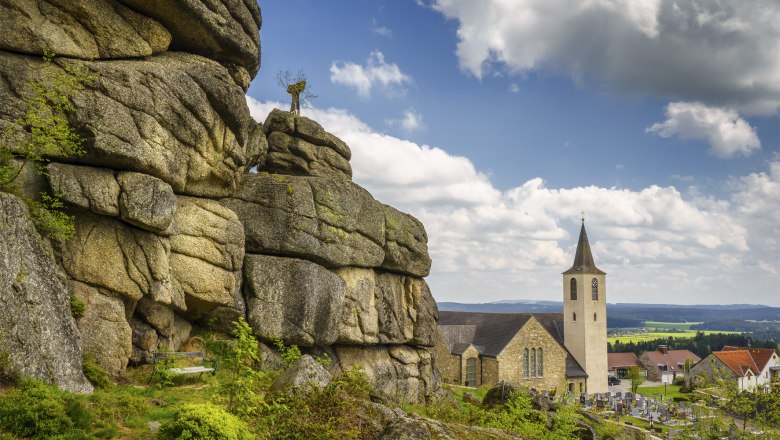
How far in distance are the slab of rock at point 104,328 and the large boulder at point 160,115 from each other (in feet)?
15.9

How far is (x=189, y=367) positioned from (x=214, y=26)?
50.2 ft

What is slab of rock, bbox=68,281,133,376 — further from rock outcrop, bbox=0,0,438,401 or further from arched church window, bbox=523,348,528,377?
arched church window, bbox=523,348,528,377

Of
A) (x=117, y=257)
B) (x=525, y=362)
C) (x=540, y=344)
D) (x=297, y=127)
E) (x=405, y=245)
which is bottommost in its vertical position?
(x=525, y=362)

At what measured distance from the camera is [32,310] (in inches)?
622

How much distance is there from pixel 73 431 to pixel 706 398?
31.4 metres

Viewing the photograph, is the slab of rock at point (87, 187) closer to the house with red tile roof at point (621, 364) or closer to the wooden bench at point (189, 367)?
the wooden bench at point (189, 367)

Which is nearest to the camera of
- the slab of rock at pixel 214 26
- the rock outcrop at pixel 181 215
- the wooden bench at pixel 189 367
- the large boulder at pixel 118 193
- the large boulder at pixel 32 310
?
Answer: the large boulder at pixel 32 310

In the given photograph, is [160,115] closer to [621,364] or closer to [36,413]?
[36,413]

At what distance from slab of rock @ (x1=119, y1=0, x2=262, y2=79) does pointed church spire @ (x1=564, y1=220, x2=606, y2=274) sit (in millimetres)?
74801

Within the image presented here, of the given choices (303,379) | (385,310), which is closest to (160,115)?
(303,379)

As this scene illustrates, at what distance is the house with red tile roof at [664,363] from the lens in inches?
4810

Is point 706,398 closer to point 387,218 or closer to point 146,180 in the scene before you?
point 387,218

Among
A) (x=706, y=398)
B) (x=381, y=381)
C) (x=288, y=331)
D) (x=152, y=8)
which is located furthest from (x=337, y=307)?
(x=706, y=398)

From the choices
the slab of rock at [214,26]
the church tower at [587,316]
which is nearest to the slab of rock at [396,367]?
the slab of rock at [214,26]
